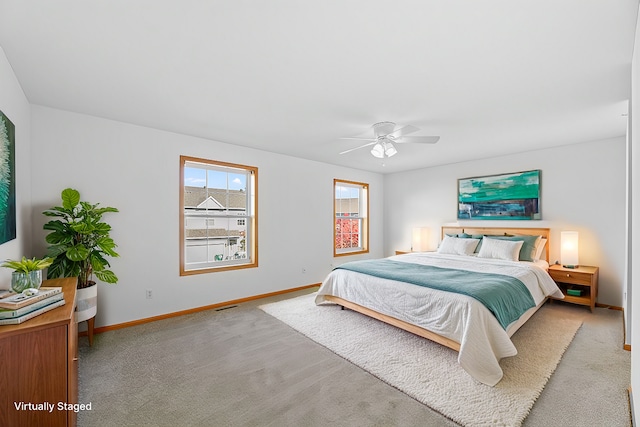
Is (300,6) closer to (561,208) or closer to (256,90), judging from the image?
(256,90)

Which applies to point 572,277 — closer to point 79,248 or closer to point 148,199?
point 148,199

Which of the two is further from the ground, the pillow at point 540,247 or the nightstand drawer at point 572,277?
the pillow at point 540,247

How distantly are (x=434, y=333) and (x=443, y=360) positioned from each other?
0.80 ft

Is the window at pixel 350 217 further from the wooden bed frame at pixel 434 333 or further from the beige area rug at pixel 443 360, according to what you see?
the beige area rug at pixel 443 360

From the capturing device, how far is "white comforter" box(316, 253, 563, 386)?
2.30 m

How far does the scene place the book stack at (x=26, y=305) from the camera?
4.56 feet

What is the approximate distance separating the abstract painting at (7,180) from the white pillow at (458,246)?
537 cm

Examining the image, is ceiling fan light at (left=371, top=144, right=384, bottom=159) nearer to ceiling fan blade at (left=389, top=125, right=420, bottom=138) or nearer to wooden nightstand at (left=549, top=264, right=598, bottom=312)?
ceiling fan blade at (left=389, top=125, right=420, bottom=138)

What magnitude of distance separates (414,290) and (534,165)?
3.39 meters

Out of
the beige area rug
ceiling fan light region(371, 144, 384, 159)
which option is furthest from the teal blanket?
ceiling fan light region(371, 144, 384, 159)

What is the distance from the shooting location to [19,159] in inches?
96.0

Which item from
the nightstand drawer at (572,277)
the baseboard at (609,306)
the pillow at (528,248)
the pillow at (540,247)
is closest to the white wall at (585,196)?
the baseboard at (609,306)

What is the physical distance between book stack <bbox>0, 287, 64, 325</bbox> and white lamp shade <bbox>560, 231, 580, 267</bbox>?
562 centimetres

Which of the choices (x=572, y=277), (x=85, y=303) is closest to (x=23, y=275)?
(x=85, y=303)
